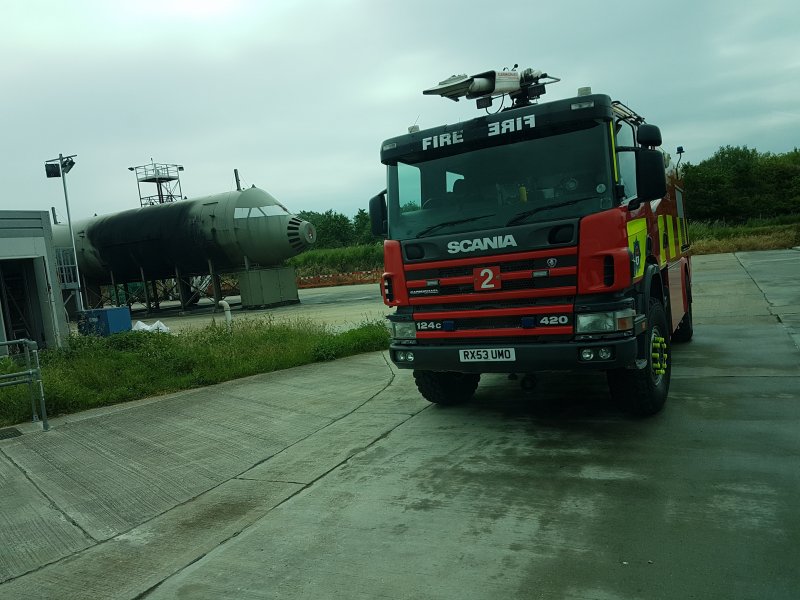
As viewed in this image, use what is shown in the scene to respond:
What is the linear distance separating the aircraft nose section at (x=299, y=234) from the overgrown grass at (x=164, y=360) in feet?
35.6

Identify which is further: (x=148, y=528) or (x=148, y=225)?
(x=148, y=225)

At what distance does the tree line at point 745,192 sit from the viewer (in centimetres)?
4750

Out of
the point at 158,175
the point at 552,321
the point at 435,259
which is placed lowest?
the point at 552,321

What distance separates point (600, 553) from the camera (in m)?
3.55

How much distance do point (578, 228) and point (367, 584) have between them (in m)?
3.18

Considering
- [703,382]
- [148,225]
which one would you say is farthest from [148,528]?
[148,225]

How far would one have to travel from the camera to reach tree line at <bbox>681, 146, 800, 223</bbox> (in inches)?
1870

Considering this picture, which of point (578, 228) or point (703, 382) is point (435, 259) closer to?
point (578, 228)

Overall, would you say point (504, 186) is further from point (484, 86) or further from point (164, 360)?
point (164, 360)

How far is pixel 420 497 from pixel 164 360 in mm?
6496

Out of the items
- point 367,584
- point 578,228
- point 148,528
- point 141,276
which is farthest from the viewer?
point 141,276

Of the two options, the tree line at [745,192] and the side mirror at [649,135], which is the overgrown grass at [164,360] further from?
the tree line at [745,192]

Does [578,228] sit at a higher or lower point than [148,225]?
lower

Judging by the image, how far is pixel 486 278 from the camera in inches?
221
